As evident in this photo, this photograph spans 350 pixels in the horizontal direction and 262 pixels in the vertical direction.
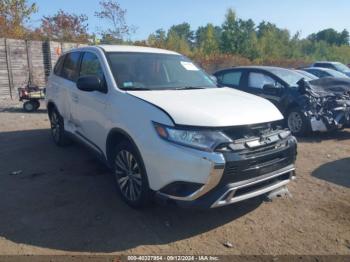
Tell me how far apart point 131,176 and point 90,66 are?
1940 mm

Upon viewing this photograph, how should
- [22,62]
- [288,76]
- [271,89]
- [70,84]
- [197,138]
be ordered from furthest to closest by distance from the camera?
1. [22,62]
2. [288,76]
3. [271,89]
4. [70,84]
5. [197,138]

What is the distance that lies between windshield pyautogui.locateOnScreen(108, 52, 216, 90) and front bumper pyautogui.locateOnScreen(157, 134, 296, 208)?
59.1 inches

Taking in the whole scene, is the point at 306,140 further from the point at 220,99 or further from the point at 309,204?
the point at 220,99

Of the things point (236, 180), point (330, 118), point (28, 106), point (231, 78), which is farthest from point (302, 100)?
point (28, 106)

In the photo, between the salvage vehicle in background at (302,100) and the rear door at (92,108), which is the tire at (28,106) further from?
the rear door at (92,108)

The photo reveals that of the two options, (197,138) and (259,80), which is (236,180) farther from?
(259,80)

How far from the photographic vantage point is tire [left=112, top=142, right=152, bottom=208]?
3.67m

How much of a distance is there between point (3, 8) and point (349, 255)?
25.0m

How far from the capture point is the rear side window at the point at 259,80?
8.42 metres

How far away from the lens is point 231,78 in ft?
29.9

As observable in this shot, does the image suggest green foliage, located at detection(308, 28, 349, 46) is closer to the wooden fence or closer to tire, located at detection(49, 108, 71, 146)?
the wooden fence

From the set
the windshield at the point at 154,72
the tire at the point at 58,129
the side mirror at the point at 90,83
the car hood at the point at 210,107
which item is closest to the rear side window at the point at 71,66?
the tire at the point at 58,129

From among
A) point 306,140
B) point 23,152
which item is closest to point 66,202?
point 23,152

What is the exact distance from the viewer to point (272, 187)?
371 cm
